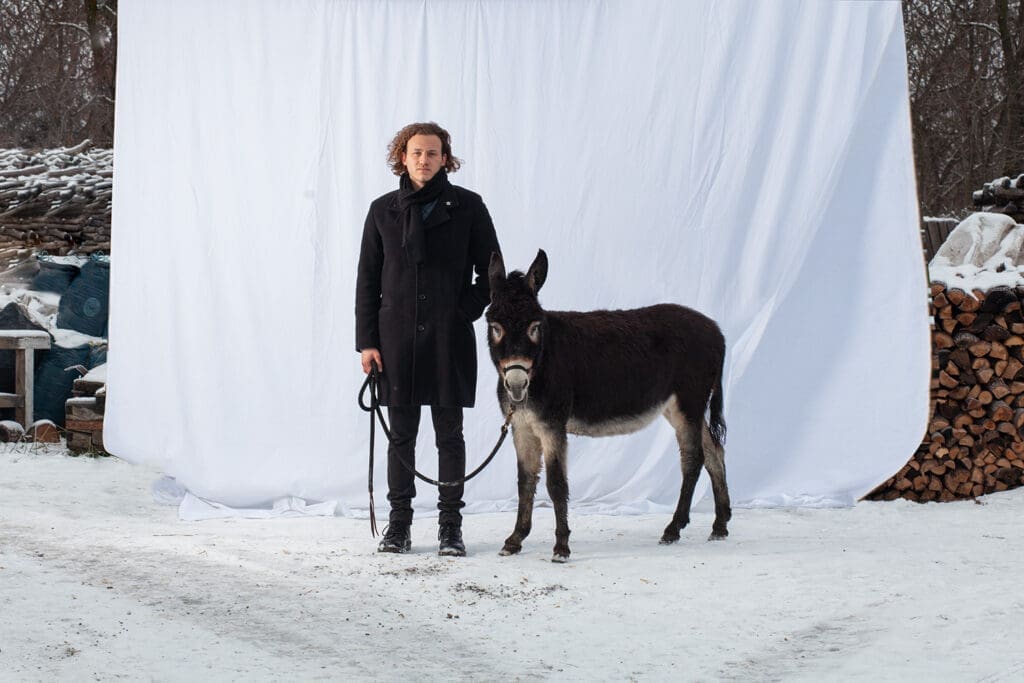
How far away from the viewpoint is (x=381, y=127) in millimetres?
5352

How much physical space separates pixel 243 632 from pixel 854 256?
314 centimetres

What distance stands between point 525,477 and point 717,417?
34.0 inches

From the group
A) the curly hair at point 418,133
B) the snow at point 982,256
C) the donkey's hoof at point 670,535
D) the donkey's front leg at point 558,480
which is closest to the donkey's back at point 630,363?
the donkey's front leg at point 558,480

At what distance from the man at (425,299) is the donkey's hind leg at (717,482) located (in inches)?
39.4

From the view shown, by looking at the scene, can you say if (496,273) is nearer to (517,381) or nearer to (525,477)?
(517,381)

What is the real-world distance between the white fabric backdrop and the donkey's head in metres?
1.19

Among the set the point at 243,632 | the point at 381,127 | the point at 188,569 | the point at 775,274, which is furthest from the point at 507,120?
the point at 243,632

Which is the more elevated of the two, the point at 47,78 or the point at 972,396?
the point at 47,78

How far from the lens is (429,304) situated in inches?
165

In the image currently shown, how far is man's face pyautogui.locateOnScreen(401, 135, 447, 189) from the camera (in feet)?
13.6

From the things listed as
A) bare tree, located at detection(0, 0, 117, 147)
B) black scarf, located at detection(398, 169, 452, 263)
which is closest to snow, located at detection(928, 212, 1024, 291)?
black scarf, located at detection(398, 169, 452, 263)

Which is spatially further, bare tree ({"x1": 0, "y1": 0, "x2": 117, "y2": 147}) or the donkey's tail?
bare tree ({"x1": 0, "y1": 0, "x2": 117, "y2": 147})

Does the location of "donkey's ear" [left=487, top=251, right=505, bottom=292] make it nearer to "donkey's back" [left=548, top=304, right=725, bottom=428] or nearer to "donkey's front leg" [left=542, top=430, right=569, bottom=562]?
"donkey's back" [left=548, top=304, right=725, bottom=428]

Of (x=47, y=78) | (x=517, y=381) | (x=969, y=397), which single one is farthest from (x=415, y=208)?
(x=47, y=78)
